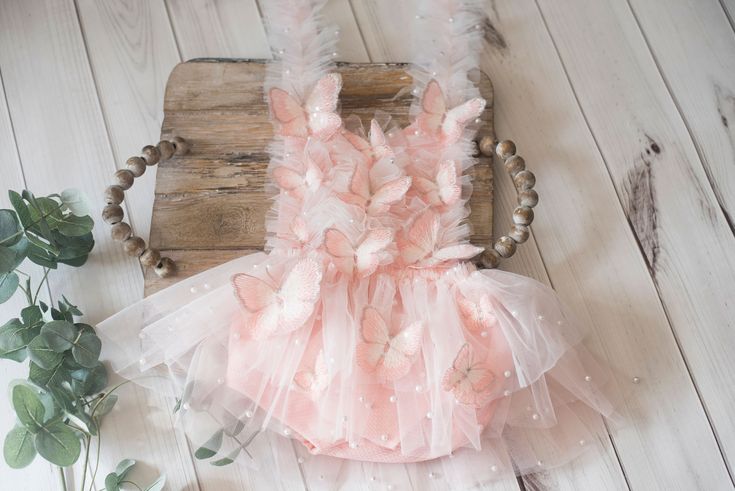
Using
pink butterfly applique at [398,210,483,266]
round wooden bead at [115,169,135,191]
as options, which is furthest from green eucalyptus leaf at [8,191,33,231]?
pink butterfly applique at [398,210,483,266]

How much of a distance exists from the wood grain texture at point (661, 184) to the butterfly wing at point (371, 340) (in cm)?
44

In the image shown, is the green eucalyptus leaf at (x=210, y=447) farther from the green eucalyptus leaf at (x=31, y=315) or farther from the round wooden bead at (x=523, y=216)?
the round wooden bead at (x=523, y=216)

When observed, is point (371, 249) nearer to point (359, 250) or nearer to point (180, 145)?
point (359, 250)

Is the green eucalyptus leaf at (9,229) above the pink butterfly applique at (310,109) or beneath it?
beneath

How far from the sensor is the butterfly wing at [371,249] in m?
0.85

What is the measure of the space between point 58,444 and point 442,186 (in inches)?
23.3

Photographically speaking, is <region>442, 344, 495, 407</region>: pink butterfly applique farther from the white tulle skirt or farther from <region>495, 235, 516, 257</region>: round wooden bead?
<region>495, 235, 516, 257</region>: round wooden bead

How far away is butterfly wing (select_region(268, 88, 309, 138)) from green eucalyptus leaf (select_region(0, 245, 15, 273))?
0.38m

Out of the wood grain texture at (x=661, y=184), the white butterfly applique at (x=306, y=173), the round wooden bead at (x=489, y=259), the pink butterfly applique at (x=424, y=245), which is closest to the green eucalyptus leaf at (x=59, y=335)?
the white butterfly applique at (x=306, y=173)

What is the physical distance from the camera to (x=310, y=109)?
3.14ft

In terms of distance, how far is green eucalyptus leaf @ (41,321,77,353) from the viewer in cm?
84

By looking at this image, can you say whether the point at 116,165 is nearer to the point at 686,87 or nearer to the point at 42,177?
the point at 42,177

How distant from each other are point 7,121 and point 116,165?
190 millimetres

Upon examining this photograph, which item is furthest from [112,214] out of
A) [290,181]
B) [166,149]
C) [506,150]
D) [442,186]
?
[506,150]
